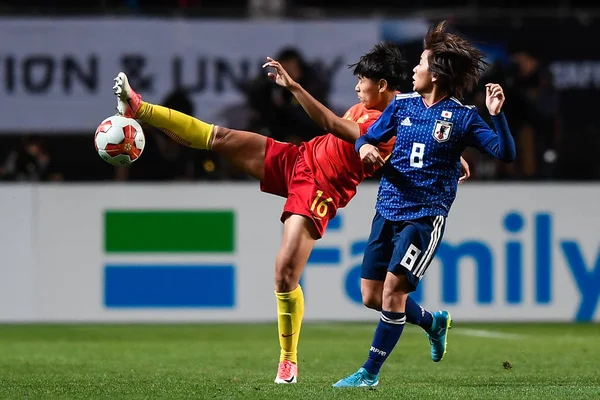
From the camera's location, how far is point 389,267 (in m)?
7.10

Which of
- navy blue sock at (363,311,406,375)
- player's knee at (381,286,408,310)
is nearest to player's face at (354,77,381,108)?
player's knee at (381,286,408,310)

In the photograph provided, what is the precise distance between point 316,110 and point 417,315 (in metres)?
1.63

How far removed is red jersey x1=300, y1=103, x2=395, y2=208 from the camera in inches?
303

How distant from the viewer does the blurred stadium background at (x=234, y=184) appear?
13.4m

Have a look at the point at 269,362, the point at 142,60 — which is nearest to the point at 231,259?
the point at 142,60

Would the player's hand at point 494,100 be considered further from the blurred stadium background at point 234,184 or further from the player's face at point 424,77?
the blurred stadium background at point 234,184

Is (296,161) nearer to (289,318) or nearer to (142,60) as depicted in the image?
(289,318)

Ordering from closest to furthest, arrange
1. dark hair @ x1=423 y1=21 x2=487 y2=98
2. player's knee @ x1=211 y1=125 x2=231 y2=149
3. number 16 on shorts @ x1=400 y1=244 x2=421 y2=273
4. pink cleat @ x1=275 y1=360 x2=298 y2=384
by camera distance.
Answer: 1. number 16 on shorts @ x1=400 y1=244 x2=421 y2=273
2. dark hair @ x1=423 y1=21 x2=487 y2=98
3. pink cleat @ x1=275 y1=360 x2=298 y2=384
4. player's knee @ x1=211 y1=125 x2=231 y2=149

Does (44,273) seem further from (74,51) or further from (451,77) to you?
(451,77)

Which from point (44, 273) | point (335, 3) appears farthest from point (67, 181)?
point (335, 3)

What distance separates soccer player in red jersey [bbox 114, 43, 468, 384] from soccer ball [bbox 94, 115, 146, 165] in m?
0.19

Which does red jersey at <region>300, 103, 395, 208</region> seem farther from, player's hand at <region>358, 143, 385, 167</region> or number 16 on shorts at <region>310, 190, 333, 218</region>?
player's hand at <region>358, 143, 385, 167</region>

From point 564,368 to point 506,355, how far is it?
4.08 feet

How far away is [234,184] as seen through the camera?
13703mm
